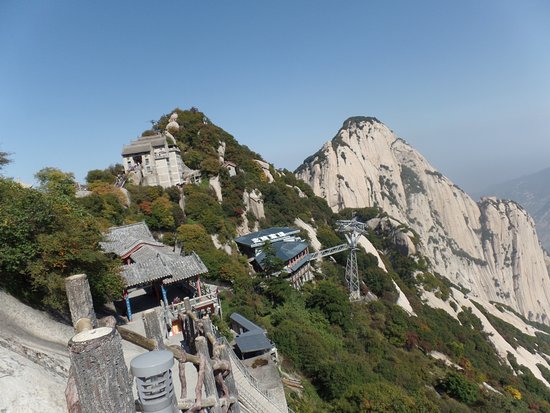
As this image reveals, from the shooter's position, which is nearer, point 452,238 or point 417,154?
point 452,238

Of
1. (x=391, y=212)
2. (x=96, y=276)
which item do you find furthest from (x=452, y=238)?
(x=96, y=276)

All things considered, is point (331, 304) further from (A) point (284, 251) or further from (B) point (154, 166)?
(B) point (154, 166)

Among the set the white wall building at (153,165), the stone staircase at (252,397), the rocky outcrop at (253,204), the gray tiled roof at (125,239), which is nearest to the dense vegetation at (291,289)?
the rocky outcrop at (253,204)

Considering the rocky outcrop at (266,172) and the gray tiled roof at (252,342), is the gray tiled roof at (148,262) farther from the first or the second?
the rocky outcrop at (266,172)

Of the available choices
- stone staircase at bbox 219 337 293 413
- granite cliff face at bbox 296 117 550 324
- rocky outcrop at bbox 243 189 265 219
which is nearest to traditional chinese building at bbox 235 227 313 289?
rocky outcrop at bbox 243 189 265 219

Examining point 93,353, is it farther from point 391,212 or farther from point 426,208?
point 426,208

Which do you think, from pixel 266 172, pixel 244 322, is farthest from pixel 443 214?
pixel 244 322
